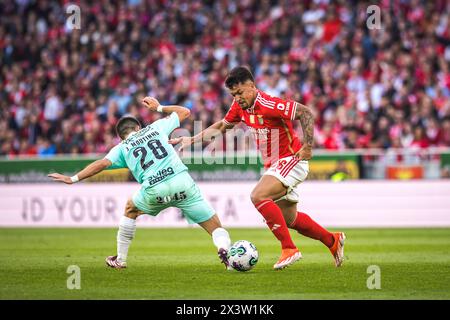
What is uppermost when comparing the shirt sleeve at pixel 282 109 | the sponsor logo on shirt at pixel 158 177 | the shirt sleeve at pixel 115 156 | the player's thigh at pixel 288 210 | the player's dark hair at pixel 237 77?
the player's dark hair at pixel 237 77

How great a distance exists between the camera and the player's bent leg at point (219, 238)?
1083 centimetres

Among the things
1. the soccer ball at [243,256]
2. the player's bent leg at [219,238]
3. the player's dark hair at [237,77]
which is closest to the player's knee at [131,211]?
the player's bent leg at [219,238]

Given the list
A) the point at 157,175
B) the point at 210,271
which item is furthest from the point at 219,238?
the point at 157,175

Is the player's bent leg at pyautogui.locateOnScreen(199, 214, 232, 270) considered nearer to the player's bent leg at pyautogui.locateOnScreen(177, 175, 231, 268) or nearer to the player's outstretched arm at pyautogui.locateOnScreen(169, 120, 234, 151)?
the player's bent leg at pyautogui.locateOnScreen(177, 175, 231, 268)

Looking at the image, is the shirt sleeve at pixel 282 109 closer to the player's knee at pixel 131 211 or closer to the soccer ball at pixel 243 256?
the soccer ball at pixel 243 256

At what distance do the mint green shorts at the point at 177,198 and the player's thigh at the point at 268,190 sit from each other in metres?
0.60

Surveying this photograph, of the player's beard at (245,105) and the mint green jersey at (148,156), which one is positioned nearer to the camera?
the mint green jersey at (148,156)

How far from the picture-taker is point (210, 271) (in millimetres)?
11102

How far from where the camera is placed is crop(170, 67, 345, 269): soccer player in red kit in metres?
11.0

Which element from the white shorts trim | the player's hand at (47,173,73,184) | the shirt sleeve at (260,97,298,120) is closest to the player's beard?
the shirt sleeve at (260,97,298,120)

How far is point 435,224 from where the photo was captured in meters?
20.1
